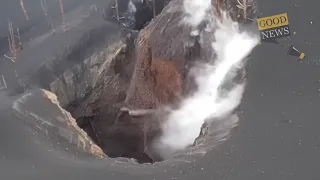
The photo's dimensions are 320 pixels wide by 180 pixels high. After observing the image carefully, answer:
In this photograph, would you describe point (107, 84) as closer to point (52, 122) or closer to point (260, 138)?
point (52, 122)

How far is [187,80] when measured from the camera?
4.48 metres

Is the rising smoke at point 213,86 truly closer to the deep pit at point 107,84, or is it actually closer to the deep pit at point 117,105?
the deep pit at point 107,84

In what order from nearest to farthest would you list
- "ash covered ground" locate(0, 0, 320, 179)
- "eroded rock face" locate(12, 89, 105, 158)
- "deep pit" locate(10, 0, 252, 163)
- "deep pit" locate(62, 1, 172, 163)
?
"ash covered ground" locate(0, 0, 320, 179)
"eroded rock face" locate(12, 89, 105, 158)
"deep pit" locate(10, 0, 252, 163)
"deep pit" locate(62, 1, 172, 163)

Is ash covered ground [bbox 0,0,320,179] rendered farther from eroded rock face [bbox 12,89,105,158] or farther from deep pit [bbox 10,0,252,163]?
deep pit [bbox 10,0,252,163]

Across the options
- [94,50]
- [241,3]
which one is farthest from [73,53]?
[241,3]

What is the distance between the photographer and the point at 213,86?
417 cm

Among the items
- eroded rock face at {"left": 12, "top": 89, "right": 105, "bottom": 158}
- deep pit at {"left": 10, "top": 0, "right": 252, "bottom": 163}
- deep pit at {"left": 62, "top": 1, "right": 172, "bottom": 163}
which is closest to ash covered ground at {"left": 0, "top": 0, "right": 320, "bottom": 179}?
eroded rock face at {"left": 12, "top": 89, "right": 105, "bottom": 158}

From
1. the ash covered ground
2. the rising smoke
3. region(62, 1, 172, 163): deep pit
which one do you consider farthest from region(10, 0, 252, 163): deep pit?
the ash covered ground

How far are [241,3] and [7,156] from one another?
1.93 meters

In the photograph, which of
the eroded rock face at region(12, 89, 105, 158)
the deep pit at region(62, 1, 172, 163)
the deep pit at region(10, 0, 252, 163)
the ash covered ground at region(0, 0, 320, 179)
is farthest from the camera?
→ the deep pit at region(62, 1, 172, 163)

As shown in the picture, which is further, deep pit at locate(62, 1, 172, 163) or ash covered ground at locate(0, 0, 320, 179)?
deep pit at locate(62, 1, 172, 163)

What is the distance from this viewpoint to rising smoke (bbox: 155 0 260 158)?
13.1ft

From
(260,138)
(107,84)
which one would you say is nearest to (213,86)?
(260,138)

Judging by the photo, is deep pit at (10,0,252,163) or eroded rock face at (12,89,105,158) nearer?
eroded rock face at (12,89,105,158)
